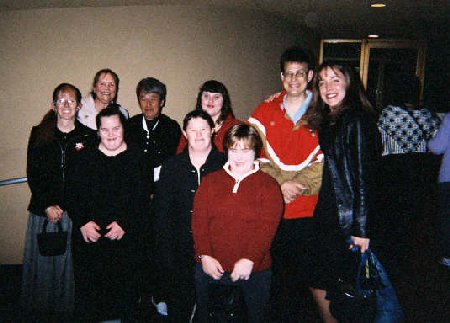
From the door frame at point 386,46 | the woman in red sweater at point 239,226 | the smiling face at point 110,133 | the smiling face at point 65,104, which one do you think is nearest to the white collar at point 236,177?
the woman in red sweater at point 239,226

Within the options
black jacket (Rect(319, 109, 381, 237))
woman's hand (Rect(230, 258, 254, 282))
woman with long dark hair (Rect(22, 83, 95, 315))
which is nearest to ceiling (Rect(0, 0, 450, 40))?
woman with long dark hair (Rect(22, 83, 95, 315))

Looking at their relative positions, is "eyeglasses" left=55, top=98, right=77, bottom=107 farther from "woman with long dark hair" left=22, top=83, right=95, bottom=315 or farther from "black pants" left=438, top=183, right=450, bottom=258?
"black pants" left=438, top=183, right=450, bottom=258

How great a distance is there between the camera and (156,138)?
10.4ft

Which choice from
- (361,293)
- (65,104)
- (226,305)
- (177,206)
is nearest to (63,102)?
(65,104)

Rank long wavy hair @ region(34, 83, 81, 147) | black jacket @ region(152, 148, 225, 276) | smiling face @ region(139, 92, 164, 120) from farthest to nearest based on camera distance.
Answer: smiling face @ region(139, 92, 164, 120)
long wavy hair @ region(34, 83, 81, 147)
black jacket @ region(152, 148, 225, 276)

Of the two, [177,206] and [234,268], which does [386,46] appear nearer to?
[177,206]

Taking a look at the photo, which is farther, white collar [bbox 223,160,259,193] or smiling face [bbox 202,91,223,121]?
smiling face [bbox 202,91,223,121]

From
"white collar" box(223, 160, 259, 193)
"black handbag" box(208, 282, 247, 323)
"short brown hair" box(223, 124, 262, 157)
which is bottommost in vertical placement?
"black handbag" box(208, 282, 247, 323)

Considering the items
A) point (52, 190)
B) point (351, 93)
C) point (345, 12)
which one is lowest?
point (52, 190)

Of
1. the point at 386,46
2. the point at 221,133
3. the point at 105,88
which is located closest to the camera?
the point at 221,133

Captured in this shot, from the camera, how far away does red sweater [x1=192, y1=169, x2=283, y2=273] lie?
203 cm

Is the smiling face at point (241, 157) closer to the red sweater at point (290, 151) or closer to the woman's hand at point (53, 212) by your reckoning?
the red sweater at point (290, 151)

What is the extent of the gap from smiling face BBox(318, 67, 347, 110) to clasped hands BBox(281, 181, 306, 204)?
502 mm

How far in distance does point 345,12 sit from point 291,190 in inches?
170
